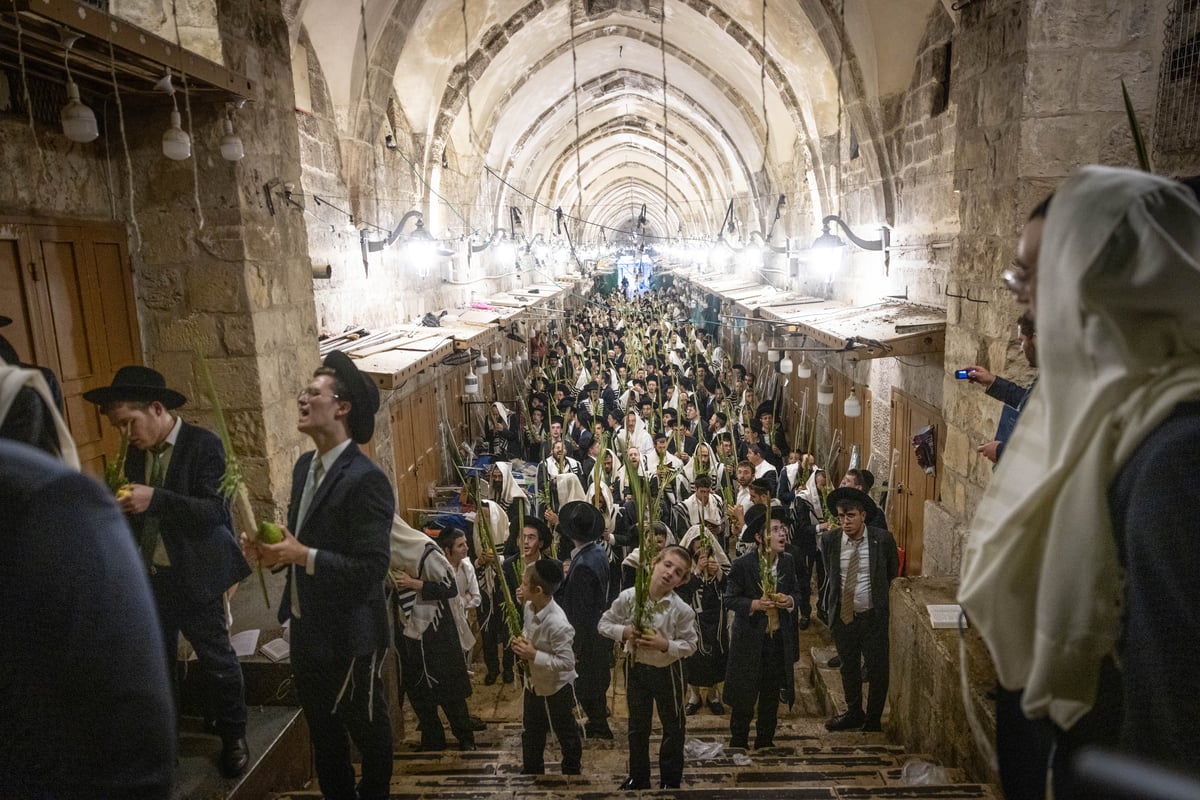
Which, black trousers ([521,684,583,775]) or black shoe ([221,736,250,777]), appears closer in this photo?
black shoe ([221,736,250,777])

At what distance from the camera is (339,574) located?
7.75 ft

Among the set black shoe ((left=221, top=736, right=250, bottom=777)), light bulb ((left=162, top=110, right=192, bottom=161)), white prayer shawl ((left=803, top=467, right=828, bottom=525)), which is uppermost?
light bulb ((left=162, top=110, right=192, bottom=161))

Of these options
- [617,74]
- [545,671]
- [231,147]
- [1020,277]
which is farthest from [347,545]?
[617,74]

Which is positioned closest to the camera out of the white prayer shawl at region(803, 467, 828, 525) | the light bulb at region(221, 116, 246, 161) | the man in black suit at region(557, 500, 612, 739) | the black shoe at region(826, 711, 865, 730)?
the light bulb at region(221, 116, 246, 161)

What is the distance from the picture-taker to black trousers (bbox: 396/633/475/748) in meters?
4.39

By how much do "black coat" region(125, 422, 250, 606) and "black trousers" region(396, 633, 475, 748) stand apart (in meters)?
1.67

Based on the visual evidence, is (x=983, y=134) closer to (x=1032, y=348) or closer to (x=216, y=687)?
(x=1032, y=348)

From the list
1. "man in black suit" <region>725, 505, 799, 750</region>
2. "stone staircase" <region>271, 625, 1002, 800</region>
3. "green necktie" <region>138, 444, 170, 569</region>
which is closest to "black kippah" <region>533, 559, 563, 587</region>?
"stone staircase" <region>271, 625, 1002, 800</region>

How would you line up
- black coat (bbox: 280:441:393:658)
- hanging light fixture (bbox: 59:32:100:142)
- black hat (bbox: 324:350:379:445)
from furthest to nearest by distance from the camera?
1. hanging light fixture (bbox: 59:32:100:142)
2. black hat (bbox: 324:350:379:445)
3. black coat (bbox: 280:441:393:658)

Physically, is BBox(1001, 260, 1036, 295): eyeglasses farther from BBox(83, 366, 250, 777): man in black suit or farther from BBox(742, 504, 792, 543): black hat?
BBox(742, 504, 792, 543): black hat

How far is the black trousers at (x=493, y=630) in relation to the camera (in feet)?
17.8

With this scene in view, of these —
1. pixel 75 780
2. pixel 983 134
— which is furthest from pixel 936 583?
pixel 75 780

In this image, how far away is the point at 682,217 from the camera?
126 feet

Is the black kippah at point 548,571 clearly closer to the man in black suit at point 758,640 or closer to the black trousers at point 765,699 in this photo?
the man in black suit at point 758,640
